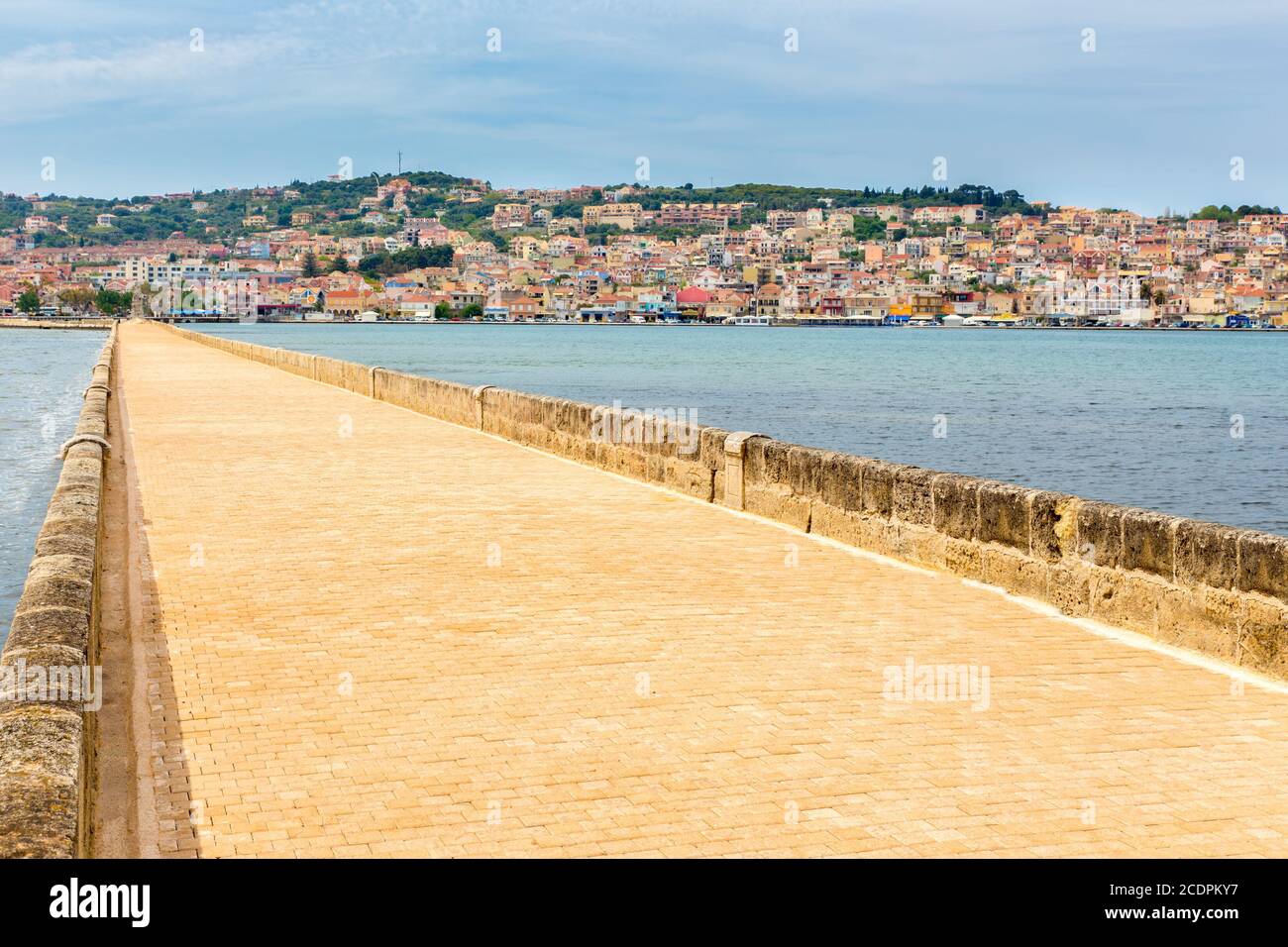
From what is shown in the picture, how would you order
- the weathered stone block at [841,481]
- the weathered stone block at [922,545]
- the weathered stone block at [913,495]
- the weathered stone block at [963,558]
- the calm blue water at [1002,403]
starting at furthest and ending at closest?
the calm blue water at [1002,403], the weathered stone block at [841,481], the weathered stone block at [913,495], the weathered stone block at [922,545], the weathered stone block at [963,558]

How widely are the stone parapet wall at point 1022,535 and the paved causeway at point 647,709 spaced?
260mm

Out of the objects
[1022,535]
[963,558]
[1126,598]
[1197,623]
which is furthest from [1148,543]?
[963,558]

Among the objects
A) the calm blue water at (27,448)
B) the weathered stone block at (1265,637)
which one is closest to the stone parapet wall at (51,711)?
the calm blue water at (27,448)

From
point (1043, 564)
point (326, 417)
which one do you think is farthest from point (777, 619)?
point (326, 417)

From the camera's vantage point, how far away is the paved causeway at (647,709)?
4602 millimetres

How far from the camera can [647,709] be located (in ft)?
19.5

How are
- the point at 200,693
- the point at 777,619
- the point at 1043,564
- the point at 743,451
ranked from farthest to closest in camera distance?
1. the point at 743,451
2. the point at 1043,564
3. the point at 777,619
4. the point at 200,693

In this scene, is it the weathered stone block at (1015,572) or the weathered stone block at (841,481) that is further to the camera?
the weathered stone block at (841,481)

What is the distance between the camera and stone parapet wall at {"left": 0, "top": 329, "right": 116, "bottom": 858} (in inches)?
155

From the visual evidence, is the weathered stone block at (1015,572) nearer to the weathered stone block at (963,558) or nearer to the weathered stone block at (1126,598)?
the weathered stone block at (963,558)

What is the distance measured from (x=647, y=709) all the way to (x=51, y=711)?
2380mm
